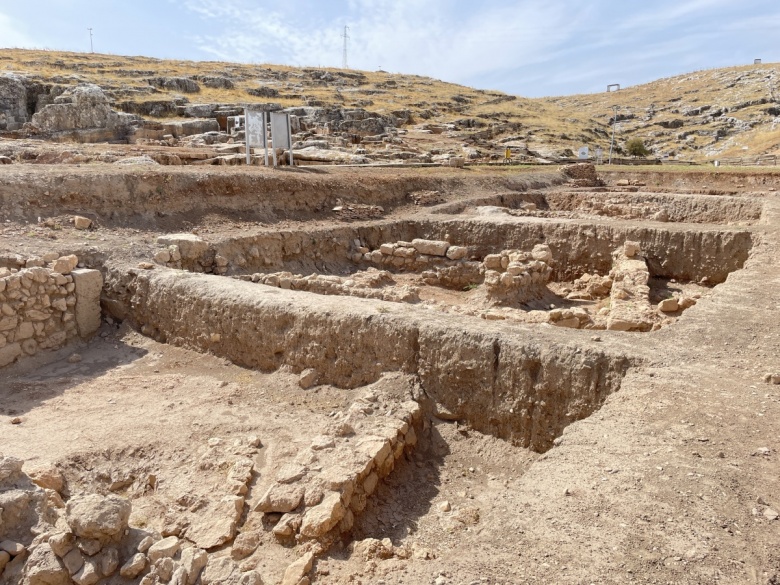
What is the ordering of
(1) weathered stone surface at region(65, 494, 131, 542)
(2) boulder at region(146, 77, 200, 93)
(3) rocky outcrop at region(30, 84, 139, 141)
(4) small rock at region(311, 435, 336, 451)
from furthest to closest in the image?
(2) boulder at region(146, 77, 200, 93) → (3) rocky outcrop at region(30, 84, 139, 141) → (4) small rock at region(311, 435, 336, 451) → (1) weathered stone surface at region(65, 494, 131, 542)

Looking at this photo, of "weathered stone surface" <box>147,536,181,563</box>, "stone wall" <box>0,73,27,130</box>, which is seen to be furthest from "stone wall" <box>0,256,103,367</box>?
"stone wall" <box>0,73,27,130</box>

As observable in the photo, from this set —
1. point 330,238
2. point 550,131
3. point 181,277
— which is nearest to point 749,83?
point 550,131

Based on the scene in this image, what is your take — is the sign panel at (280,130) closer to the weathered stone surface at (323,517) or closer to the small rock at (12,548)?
the weathered stone surface at (323,517)

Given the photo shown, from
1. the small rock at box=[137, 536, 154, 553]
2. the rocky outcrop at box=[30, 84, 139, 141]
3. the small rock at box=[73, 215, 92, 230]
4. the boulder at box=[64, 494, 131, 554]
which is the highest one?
the rocky outcrop at box=[30, 84, 139, 141]

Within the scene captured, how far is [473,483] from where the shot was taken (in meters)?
4.80

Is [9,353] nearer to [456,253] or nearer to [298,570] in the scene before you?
[298,570]

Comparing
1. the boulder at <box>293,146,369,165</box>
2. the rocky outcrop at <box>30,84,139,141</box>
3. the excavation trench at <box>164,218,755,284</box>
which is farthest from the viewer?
the rocky outcrop at <box>30,84,139,141</box>

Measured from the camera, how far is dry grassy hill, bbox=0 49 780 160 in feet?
121

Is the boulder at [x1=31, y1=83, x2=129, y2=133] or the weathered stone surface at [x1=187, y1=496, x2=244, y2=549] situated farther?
the boulder at [x1=31, y1=83, x2=129, y2=133]

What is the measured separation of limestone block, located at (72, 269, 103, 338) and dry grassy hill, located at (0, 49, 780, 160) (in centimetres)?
2716

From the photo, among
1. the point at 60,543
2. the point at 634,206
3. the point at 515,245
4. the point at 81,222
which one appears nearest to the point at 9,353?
the point at 81,222

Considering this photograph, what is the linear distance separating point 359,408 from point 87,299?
5346 millimetres

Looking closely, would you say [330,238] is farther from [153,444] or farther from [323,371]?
[153,444]

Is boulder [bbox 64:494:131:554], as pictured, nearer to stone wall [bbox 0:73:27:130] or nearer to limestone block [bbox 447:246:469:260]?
limestone block [bbox 447:246:469:260]
